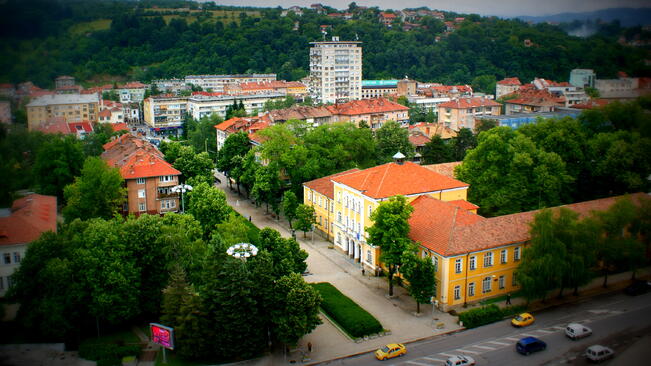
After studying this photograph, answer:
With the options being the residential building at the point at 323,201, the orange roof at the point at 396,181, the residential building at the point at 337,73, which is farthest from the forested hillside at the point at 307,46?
the residential building at the point at 323,201

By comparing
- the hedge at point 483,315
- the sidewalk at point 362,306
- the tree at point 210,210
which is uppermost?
the tree at point 210,210

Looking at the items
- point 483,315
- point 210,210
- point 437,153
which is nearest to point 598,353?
point 483,315

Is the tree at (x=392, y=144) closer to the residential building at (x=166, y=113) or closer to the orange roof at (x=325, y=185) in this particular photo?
the orange roof at (x=325, y=185)

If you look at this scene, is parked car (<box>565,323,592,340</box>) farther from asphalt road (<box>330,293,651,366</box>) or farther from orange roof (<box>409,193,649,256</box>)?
orange roof (<box>409,193,649,256</box>)

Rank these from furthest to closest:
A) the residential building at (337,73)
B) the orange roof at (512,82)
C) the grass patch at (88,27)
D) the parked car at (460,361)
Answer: the residential building at (337,73) → the orange roof at (512,82) → the parked car at (460,361) → the grass patch at (88,27)

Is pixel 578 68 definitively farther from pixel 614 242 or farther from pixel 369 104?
pixel 614 242

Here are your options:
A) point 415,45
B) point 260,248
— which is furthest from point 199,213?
point 415,45
